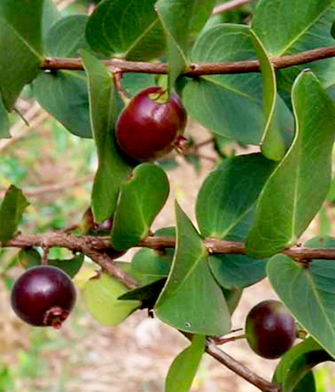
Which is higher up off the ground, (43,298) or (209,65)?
(209,65)

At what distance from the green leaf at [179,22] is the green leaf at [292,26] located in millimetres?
44

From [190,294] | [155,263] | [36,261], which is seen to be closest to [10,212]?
[36,261]

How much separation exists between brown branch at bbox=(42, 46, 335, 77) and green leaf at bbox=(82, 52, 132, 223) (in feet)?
0.10

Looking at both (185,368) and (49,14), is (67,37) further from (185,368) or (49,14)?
(185,368)

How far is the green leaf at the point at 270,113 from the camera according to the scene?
59 centimetres

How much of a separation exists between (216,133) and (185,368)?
19cm

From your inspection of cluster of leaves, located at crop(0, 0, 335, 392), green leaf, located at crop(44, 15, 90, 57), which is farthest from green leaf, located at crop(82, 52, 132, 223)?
green leaf, located at crop(44, 15, 90, 57)

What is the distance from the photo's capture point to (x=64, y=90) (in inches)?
30.4

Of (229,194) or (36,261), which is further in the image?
(36,261)

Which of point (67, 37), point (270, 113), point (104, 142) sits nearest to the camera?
point (270, 113)

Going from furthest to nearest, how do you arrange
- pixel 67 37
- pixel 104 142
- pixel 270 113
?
pixel 67 37
pixel 104 142
pixel 270 113

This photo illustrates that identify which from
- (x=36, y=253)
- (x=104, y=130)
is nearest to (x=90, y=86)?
(x=104, y=130)

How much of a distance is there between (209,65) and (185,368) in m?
0.23

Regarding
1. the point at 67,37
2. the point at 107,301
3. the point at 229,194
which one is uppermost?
the point at 67,37
